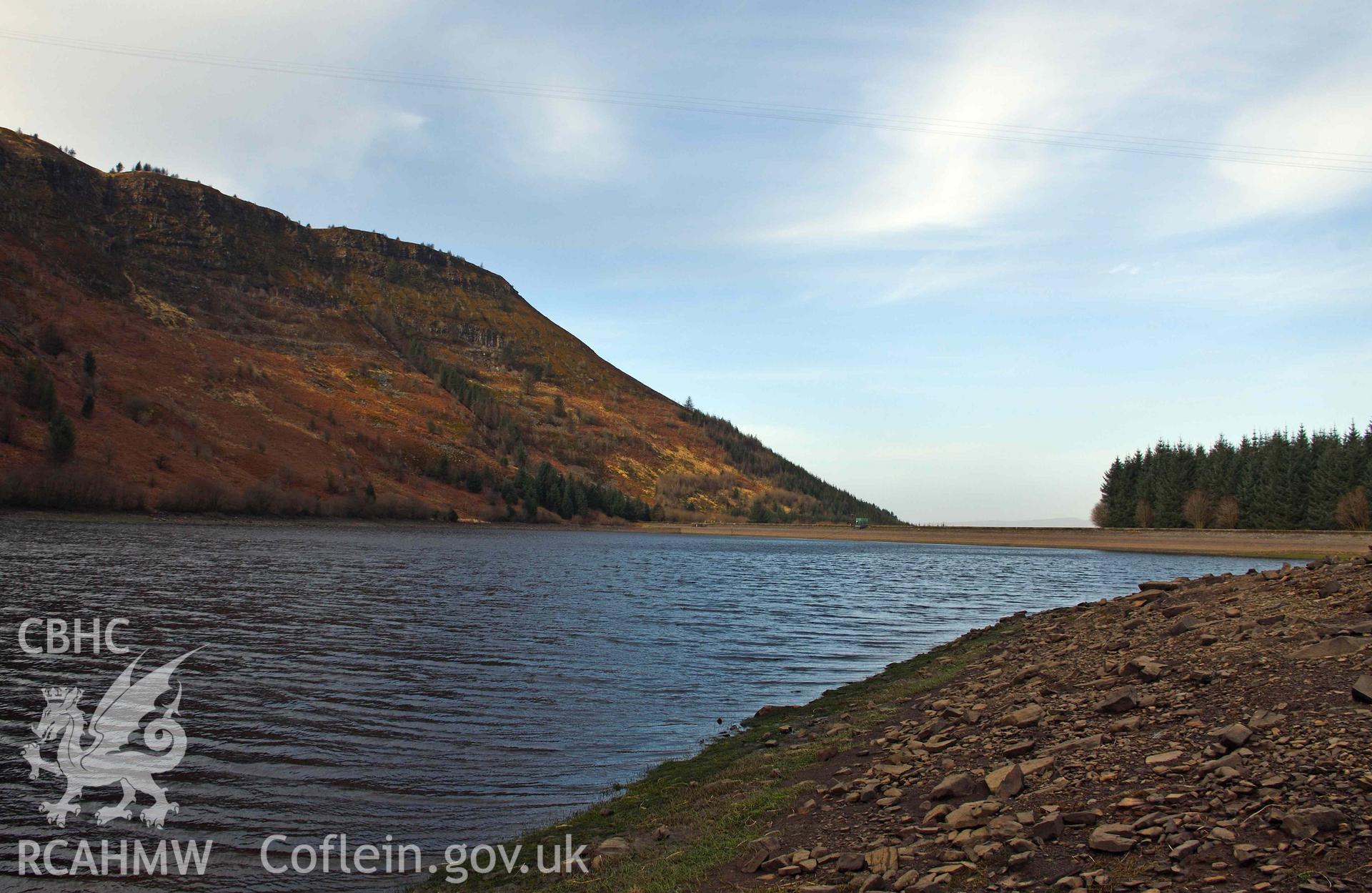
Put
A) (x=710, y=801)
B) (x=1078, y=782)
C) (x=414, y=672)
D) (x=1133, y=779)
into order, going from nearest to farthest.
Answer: (x=1133, y=779), (x=1078, y=782), (x=710, y=801), (x=414, y=672)

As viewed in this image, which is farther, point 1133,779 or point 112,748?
point 112,748

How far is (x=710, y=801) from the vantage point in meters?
10.4

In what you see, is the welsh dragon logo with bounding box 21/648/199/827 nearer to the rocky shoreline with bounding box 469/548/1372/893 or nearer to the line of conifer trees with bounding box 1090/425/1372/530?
the rocky shoreline with bounding box 469/548/1372/893

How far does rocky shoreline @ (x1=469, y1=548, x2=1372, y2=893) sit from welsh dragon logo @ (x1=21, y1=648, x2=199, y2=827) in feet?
21.1

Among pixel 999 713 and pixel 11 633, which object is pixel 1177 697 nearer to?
pixel 999 713

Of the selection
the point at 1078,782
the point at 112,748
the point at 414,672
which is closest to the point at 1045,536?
the point at 414,672

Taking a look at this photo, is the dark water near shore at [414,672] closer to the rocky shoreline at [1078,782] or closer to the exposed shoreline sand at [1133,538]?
the rocky shoreline at [1078,782]

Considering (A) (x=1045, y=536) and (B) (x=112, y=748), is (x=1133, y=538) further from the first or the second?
(B) (x=112, y=748)

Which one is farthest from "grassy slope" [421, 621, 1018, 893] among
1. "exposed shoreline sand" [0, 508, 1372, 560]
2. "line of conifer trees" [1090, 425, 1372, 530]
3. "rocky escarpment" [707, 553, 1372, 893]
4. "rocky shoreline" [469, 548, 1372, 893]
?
"line of conifer trees" [1090, 425, 1372, 530]

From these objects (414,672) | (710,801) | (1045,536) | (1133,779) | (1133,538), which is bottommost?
(1045,536)

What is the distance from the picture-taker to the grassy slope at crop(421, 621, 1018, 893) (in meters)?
8.25

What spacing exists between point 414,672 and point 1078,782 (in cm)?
1766

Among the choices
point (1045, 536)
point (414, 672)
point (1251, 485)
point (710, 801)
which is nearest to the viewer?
point (710, 801)

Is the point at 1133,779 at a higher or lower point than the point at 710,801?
higher
